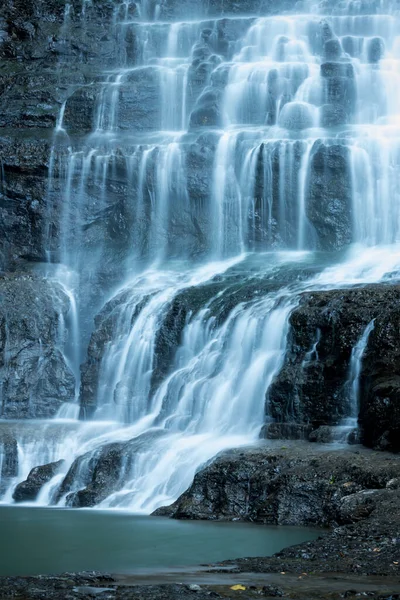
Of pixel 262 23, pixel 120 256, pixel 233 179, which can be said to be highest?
pixel 262 23

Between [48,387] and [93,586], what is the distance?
58.1 ft

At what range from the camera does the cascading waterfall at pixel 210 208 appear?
20.3 meters

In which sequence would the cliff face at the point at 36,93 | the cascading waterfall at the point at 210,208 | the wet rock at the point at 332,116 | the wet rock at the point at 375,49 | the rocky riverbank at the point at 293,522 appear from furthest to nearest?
the wet rock at the point at 375,49, the wet rock at the point at 332,116, the cliff face at the point at 36,93, the cascading waterfall at the point at 210,208, the rocky riverbank at the point at 293,522

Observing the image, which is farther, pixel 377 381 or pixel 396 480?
pixel 377 381

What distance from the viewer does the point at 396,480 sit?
521 inches

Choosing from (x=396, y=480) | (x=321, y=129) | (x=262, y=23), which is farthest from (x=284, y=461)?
(x=262, y=23)

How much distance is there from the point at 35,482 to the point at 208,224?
13.2m

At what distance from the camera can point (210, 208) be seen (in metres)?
30.2

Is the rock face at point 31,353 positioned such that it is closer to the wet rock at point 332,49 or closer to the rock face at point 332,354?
the rock face at point 332,354

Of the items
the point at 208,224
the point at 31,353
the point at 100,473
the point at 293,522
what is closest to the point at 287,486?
the point at 293,522

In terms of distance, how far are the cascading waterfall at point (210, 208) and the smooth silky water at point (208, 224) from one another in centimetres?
5

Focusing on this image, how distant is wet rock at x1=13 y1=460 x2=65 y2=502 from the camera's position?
754 inches

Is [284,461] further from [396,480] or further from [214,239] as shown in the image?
[214,239]

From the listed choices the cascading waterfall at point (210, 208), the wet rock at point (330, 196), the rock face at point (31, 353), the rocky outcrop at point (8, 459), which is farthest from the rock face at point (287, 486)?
the wet rock at point (330, 196)
